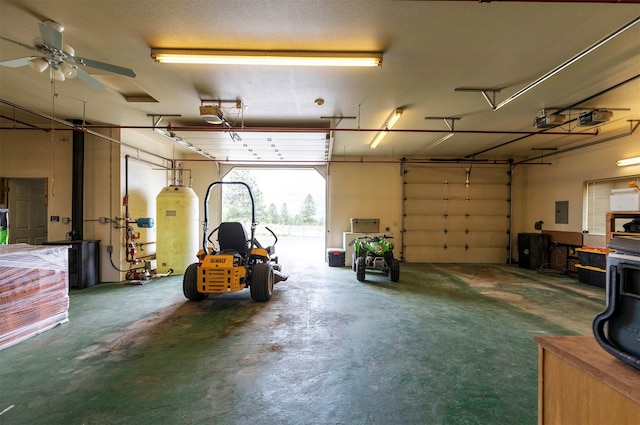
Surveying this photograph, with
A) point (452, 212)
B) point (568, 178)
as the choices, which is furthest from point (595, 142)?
point (452, 212)

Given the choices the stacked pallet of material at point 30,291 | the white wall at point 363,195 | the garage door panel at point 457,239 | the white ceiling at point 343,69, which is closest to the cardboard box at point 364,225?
the white wall at point 363,195

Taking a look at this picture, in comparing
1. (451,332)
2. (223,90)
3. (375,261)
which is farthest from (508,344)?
(223,90)

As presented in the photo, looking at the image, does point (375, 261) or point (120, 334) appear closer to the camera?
point (120, 334)

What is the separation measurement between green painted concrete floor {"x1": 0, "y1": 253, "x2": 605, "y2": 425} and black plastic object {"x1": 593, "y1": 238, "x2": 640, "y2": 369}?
1.50m

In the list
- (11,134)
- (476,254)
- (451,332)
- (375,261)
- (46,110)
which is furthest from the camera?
(476,254)

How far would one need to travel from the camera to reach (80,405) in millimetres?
2053

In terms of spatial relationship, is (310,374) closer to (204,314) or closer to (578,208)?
(204,314)

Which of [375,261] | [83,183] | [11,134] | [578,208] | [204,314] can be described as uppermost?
[11,134]

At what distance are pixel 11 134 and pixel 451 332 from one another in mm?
8912

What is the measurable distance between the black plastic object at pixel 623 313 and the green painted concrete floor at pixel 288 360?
4.91 ft

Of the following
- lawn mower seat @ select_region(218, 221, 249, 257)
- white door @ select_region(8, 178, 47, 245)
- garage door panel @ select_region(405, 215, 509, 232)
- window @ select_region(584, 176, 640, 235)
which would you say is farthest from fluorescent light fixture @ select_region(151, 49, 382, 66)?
window @ select_region(584, 176, 640, 235)

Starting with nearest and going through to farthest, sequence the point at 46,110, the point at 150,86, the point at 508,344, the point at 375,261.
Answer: the point at 508,344 < the point at 150,86 < the point at 46,110 < the point at 375,261

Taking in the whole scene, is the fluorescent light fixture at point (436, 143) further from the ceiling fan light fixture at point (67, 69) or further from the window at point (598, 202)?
the ceiling fan light fixture at point (67, 69)

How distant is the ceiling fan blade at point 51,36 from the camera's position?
2240 millimetres
